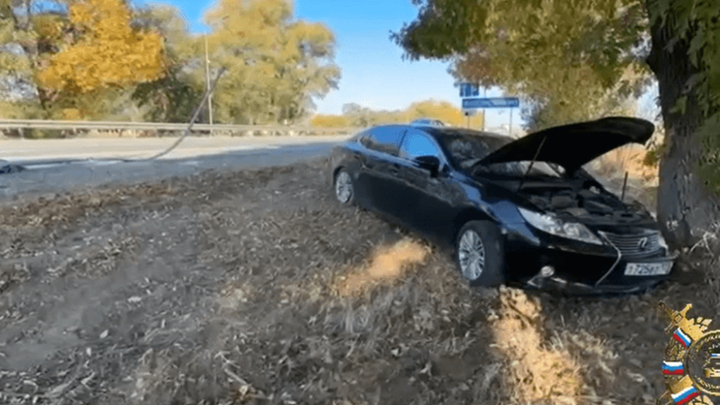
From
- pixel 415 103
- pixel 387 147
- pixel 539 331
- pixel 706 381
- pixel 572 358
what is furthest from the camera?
pixel 415 103

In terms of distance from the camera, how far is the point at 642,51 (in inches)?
238

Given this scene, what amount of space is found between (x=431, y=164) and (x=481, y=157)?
2.00 ft

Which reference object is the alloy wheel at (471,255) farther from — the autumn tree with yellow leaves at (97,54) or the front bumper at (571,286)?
the autumn tree with yellow leaves at (97,54)

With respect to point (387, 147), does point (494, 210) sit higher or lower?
lower

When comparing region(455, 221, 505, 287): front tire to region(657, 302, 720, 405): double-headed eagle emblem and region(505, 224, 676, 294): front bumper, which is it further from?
region(657, 302, 720, 405): double-headed eagle emblem

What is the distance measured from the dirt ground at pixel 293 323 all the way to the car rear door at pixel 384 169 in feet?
1.14

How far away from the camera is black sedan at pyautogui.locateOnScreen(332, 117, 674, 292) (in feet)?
12.9

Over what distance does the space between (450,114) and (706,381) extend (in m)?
54.2

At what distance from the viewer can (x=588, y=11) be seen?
6.84 metres

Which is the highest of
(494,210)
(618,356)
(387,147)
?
(387,147)

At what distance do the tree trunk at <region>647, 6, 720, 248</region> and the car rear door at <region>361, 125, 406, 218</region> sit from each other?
2778 millimetres

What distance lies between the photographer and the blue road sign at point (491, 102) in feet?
38.5

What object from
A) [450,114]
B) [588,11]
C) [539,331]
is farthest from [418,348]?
[450,114]

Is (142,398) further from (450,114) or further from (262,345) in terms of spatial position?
(450,114)
